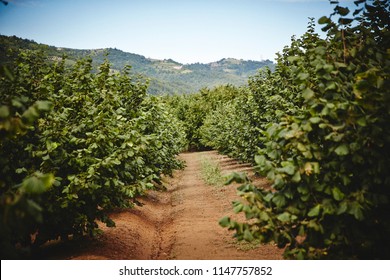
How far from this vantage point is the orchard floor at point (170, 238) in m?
7.63

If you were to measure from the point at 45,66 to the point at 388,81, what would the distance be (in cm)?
895

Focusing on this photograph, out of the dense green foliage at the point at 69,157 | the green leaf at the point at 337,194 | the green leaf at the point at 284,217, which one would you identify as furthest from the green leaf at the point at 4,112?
the green leaf at the point at 337,194

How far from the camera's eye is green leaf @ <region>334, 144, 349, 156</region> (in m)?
3.58

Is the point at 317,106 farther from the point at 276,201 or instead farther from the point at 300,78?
the point at 276,201

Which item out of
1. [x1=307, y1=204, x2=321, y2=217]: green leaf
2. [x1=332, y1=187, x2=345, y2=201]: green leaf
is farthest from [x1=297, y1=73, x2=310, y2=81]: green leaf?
[x1=307, y1=204, x2=321, y2=217]: green leaf

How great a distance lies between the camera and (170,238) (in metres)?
9.73

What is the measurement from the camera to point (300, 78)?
4.03m

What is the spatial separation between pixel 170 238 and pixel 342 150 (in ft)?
23.5

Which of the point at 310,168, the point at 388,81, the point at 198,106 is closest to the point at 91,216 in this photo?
A: the point at 310,168

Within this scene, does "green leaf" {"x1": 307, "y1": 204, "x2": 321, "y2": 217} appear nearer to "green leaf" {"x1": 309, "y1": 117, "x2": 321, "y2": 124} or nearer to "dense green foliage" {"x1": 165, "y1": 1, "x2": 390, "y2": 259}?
"dense green foliage" {"x1": 165, "y1": 1, "x2": 390, "y2": 259}

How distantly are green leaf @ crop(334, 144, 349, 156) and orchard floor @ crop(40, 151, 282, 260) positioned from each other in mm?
4395

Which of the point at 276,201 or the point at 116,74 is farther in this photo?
the point at 116,74

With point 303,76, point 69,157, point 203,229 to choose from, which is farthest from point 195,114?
point 303,76

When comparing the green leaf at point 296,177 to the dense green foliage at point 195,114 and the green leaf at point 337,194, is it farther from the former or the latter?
the dense green foliage at point 195,114
